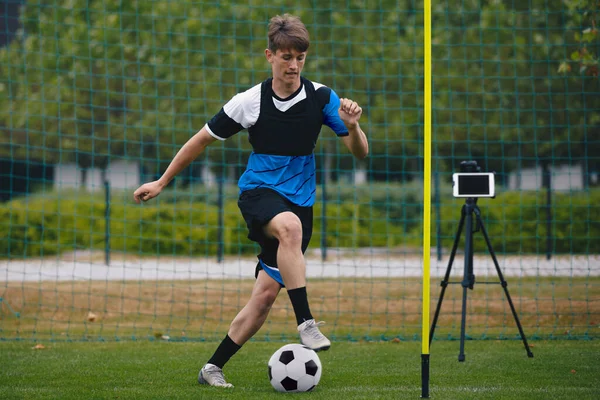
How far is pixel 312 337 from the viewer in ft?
15.5

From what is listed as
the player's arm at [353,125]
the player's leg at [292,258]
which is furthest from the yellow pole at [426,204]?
the player's leg at [292,258]

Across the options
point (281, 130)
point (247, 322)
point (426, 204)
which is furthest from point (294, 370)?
point (281, 130)

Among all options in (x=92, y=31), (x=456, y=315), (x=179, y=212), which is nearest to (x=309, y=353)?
(x=456, y=315)

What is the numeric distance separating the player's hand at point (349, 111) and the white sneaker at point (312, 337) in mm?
1142

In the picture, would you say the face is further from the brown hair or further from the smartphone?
the smartphone

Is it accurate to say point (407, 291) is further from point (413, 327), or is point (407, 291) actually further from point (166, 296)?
point (166, 296)

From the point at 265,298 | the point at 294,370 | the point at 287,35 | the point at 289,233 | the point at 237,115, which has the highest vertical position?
the point at 287,35

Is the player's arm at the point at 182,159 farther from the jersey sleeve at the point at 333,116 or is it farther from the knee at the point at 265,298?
the knee at the point at 265,298

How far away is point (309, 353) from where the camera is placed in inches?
204

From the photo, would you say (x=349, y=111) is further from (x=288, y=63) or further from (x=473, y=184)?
(x=473, y=184)

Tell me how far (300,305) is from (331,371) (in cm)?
156

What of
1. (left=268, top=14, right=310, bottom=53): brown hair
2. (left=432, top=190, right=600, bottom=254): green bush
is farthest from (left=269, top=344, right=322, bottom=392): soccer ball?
(left=432, top=190, right=600, bottom=254): green bush

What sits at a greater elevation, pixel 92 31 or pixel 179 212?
pixel 92 31

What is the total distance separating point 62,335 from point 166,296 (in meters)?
→ 2.13
